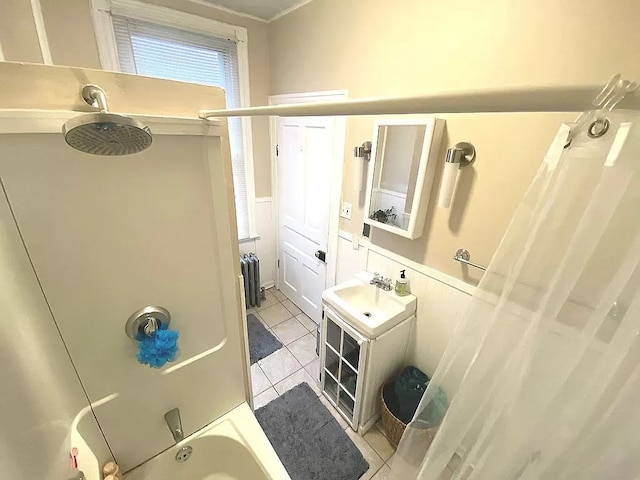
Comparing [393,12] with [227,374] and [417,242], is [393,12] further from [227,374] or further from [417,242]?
[227,374]

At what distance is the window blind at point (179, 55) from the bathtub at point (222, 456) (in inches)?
72.3

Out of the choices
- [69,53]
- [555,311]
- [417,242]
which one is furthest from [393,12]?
[69,53]

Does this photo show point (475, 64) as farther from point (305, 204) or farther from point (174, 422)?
point (174, 422)

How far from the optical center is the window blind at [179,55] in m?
1.72

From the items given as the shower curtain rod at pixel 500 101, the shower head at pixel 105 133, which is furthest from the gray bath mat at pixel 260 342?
the shower curtain rod at pixel 500 101

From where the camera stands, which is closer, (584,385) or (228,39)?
(584,385)

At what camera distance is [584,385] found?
1.73ft

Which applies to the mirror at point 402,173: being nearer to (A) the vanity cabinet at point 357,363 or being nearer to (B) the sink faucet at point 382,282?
(B) the sink faucet at point 382,282

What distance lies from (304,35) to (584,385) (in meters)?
2.29

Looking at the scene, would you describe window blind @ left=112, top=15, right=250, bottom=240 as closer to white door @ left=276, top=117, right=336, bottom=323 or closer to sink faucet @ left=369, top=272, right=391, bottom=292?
white door @ left=276, top=117, right=336, bottom=323

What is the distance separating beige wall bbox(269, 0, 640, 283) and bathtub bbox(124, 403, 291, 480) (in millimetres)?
1175

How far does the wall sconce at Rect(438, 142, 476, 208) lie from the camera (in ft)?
3.99

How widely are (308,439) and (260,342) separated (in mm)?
868

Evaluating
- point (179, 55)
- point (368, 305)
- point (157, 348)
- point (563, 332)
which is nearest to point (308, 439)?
point (368, 305)
